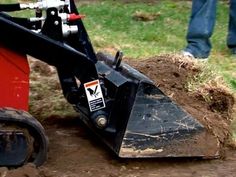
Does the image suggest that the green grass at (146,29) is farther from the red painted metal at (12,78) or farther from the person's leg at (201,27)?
the red painted metal at (12,78)

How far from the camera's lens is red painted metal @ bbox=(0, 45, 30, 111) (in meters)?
4.36

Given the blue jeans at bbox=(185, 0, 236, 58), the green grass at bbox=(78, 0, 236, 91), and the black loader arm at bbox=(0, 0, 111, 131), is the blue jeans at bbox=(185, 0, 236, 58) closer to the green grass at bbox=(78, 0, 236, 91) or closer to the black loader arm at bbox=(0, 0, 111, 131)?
the green grass at bbox=(78, 0, 236, 91)

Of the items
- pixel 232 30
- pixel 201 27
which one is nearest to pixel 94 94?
pixel 201 27

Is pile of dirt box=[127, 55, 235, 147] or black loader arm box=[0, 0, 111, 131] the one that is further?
pile of dirt box=[127, 55, 235, 147]

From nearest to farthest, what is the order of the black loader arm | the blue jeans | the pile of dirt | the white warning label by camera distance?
1. the black loader arm
2. the white warning label
3. the pile of dirt
4. the blue jeans

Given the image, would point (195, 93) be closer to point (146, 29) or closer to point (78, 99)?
point (78, 99)

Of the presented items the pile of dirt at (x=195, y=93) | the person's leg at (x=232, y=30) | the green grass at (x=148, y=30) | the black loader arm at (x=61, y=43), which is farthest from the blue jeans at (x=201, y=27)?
the black loader arm at (x=61, y=43)

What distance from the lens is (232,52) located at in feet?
27.4

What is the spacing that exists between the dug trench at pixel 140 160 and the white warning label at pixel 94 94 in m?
0.38

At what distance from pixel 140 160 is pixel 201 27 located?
3.16 metres

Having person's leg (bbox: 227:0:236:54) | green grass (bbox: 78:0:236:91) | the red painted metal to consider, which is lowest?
green grass (bbox: 78:0:236:91)

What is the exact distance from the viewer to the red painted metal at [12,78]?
4.36 metres

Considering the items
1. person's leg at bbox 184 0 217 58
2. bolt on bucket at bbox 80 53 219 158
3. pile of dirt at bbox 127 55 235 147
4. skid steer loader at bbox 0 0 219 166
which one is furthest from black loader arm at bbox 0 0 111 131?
person's leg at bbox 184 0 217 58

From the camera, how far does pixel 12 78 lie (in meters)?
4.39
